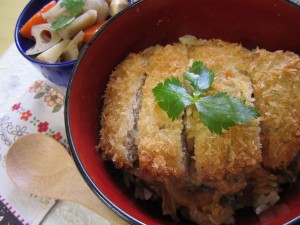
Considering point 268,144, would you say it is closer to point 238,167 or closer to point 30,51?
point 238,167

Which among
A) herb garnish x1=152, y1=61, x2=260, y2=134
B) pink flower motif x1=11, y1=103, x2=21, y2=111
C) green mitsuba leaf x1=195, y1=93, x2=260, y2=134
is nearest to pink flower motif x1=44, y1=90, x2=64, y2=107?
pink flower motif x1=11, y1=103, x2=21, y2=111

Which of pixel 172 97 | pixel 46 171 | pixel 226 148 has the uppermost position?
pixel 172 97

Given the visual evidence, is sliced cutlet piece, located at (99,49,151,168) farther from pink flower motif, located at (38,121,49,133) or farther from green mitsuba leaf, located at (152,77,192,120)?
pink flower motif, located at (38,121,49,133)

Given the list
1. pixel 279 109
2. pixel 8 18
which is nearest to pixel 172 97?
pixel 279 109

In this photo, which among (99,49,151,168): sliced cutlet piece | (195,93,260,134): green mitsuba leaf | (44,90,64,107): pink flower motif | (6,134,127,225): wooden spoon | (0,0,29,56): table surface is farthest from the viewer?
(0,0,29,56): table surface

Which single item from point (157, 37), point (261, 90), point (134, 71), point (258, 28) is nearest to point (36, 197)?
point (134, 71)

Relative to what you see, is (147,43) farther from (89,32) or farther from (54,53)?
(54,53)

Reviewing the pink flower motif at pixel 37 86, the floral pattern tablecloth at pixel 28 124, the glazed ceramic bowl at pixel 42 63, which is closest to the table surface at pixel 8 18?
the floral pattern tablecloth at pixel 28 124
